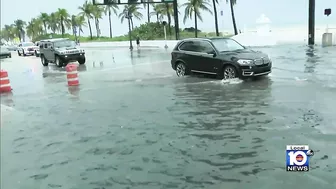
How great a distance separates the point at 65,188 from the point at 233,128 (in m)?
3.71

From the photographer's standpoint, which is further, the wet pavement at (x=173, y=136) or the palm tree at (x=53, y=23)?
the palm tree at (x=53, y=23)

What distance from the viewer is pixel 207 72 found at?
15.1m

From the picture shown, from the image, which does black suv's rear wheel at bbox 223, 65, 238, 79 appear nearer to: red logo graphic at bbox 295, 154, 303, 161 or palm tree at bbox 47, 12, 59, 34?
red logo graphic at bbox 295, 154, 303, 161

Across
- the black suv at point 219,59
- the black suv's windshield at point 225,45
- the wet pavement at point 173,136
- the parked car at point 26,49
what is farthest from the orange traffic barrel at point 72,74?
the parked car at point 26,49

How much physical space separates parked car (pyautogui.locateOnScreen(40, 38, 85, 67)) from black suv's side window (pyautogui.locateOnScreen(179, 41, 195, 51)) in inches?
505

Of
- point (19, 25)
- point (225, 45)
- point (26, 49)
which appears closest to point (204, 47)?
point (225, 45)

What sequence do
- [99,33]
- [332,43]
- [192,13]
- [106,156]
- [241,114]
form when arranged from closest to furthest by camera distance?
[106,156], [241,114], [332,43], [192,13], [99,33]

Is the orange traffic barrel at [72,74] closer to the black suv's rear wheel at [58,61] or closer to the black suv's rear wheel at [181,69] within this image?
the black suv's rear wheel at [181,69]

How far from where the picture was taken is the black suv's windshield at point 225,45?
14.8 m

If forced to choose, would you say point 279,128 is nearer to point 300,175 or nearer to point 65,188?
point 300,175

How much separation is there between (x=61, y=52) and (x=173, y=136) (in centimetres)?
2116

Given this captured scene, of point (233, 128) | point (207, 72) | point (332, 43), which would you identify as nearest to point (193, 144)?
point (233, 128)

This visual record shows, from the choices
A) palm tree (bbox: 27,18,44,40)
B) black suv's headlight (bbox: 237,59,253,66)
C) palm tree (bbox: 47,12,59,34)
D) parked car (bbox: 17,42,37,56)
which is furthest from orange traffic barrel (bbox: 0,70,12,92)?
palm tree (bbox: 47,12,59,34)

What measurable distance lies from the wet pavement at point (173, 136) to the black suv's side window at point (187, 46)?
9.67 feet
